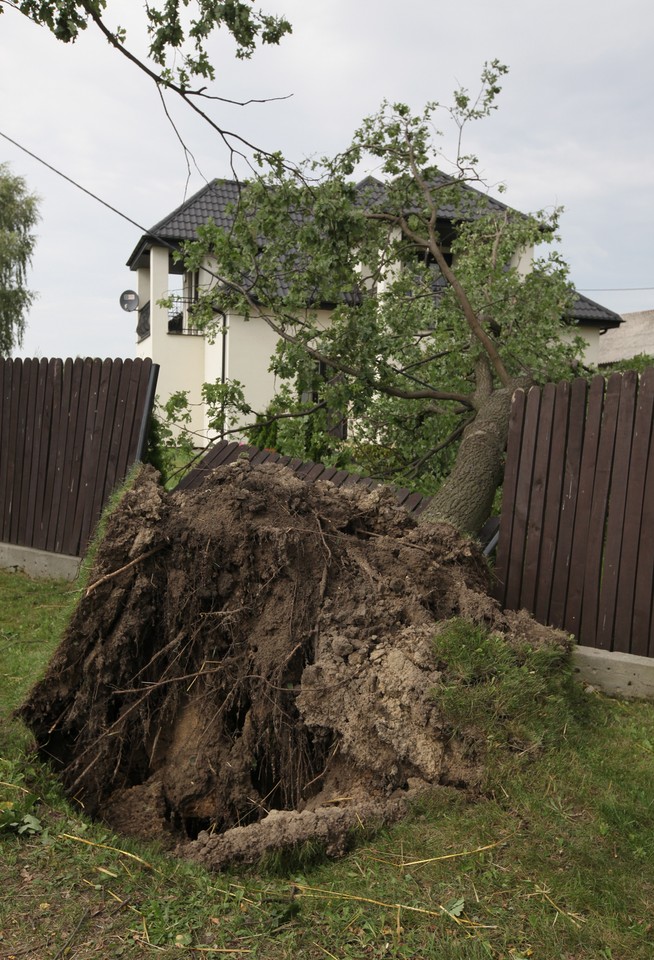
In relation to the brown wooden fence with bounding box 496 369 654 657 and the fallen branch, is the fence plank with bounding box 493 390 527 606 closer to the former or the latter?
the brown wooden fence with bounding box 496 369 654 657

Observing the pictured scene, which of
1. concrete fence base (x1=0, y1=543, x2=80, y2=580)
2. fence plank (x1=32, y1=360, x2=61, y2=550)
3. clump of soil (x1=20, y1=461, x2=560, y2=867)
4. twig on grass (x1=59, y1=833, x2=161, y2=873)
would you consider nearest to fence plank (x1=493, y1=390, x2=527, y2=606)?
clump of soil (x1=20, y1=461, x2=560, y2=867)

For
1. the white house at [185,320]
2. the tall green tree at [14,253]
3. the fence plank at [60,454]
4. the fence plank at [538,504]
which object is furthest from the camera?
the tall green tree at [14,253]

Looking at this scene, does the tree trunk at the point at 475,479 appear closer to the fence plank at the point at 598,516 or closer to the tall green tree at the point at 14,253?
the fence plank at the point at 598,516

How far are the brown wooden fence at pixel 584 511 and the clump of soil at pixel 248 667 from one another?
910 mm

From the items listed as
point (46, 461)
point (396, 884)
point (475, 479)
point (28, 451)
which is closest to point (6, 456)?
point (28, 451)

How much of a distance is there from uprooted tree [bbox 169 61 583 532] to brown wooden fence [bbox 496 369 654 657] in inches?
41.5

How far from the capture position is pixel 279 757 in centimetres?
451

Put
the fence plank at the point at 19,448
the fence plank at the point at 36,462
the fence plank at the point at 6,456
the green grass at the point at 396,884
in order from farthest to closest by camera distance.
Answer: the fence plank at the point at 6,456
the fence plank at the point at 19,448
the fence plank at the point at 36,462
the green grass at the point at 396,884

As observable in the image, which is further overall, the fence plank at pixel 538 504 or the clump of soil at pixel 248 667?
the fence plank at pixel 538 504

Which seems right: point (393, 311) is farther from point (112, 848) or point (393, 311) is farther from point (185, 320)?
point (185, 320)

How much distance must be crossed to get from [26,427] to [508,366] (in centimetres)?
565

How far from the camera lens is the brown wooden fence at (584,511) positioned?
579 centimetres

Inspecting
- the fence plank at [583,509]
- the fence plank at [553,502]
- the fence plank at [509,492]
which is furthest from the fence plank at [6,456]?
the fence plank at [583,509]

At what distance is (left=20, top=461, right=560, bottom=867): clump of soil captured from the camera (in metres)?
4.27
